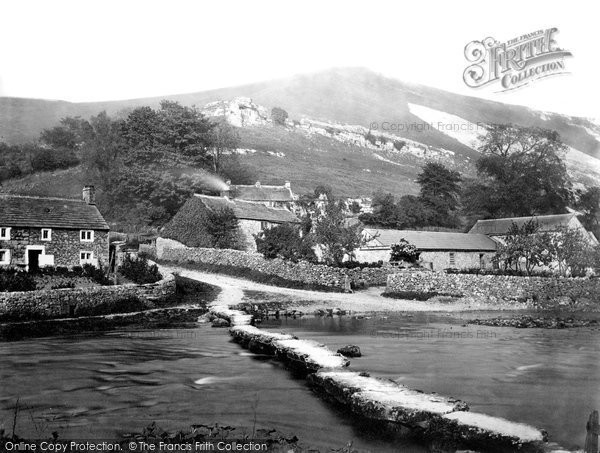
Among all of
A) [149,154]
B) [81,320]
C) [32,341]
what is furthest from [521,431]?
[149,154]

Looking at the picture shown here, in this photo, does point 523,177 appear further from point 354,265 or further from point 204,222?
point 204,222

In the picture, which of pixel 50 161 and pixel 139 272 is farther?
pixel 50 161

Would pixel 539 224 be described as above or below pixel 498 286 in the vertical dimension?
above

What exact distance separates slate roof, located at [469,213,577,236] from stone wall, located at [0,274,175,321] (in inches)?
1447

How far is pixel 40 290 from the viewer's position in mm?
25078

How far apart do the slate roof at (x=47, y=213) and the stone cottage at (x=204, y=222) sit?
16.1m

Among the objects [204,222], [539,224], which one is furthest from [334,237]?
[539,224]

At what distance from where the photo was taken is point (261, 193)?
7075cm

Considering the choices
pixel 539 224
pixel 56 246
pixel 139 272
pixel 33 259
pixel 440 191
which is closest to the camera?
pixel 33 259

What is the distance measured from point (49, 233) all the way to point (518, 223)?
144ft

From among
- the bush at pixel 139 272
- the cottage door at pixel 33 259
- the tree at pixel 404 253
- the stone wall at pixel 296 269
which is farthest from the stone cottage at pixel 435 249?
the cottage door at pixel 33 259

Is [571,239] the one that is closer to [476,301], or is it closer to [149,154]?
[476,301]

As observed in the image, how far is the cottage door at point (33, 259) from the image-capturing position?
32.5m

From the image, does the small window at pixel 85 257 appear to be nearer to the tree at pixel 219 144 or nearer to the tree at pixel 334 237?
the tree at pixel 334 237
